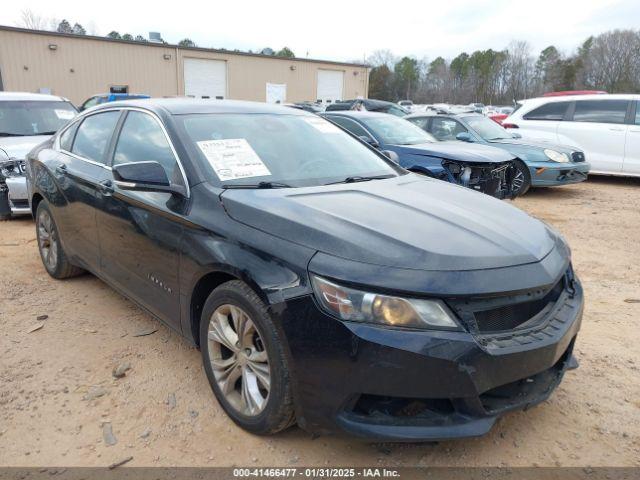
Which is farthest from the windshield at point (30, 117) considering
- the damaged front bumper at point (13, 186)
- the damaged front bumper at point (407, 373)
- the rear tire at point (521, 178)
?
the rear tire at point (521, 178)

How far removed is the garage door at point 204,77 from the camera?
102 feet

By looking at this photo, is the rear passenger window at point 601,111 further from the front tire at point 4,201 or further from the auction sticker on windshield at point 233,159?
the front tire at point 4,201

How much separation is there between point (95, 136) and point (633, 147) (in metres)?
9.85

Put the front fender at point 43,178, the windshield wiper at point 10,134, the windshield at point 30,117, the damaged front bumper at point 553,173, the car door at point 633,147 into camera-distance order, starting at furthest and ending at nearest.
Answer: the car door at point 633,147, the damaged front bumper at point 553,173, the windshield at point 30,117, the windshield wiper at point 10,134, the front fender at point 43,178

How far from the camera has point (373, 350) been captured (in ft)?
6.34

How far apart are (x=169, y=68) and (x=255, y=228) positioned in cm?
3064

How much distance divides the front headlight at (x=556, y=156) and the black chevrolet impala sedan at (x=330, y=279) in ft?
20.6

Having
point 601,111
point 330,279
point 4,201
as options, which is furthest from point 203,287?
point 601,111

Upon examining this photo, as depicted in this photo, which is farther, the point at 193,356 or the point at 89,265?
the point at 89,265

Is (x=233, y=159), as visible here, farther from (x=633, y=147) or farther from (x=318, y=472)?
(x=633, y=147)

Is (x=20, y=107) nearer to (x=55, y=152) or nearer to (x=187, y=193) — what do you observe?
(x=55, y=152)

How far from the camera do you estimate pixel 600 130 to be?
10070mm

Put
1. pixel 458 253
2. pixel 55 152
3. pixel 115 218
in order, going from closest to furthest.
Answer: pixel 458 253 → pixel 115 218 → pixel 55 152

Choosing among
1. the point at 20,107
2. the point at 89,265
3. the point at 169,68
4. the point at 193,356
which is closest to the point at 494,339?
the point at 193,356
